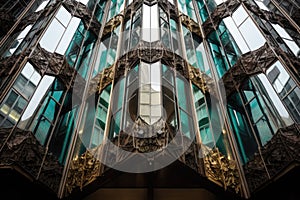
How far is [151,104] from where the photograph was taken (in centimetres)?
1155

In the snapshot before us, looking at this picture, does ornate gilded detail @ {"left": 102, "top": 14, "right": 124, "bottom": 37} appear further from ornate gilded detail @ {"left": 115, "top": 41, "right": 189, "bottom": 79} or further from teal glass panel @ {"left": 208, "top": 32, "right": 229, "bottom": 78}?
teal glass panel @ {"left": 208, "top": 32, "right": 229, "bottom": 78}

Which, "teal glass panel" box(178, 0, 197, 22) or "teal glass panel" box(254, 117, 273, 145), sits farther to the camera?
"teal glass panel" box(178, 0, 197, 22)

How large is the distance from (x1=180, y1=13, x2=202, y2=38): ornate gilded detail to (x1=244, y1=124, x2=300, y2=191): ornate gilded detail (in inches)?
388

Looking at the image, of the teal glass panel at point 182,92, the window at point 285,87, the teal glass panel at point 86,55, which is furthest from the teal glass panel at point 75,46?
the window at point 285,87

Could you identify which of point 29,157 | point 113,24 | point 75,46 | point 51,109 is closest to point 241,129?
point 51,109

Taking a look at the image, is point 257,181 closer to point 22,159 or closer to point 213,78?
point 213,78

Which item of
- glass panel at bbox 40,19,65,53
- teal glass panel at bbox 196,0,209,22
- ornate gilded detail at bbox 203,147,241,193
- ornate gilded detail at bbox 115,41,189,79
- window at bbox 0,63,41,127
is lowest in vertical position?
ornate gilded detail at bbox 203,147,241,193

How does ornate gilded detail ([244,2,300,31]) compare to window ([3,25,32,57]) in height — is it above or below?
above

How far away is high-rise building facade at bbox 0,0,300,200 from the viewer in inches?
404

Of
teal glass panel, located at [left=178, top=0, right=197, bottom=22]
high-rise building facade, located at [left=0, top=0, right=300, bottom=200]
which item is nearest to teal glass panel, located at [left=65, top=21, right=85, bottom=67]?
high-rise building facade, located at [left=0, top=0, right=300, bottom=200]

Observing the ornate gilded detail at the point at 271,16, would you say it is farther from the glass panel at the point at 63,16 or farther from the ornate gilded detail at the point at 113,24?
the glass panel at the point at 63,16

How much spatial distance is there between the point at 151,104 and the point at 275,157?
189 inches

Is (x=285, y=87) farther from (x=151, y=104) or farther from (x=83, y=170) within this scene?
(x=83, y=170)

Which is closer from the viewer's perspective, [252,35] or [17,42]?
[252,35]
